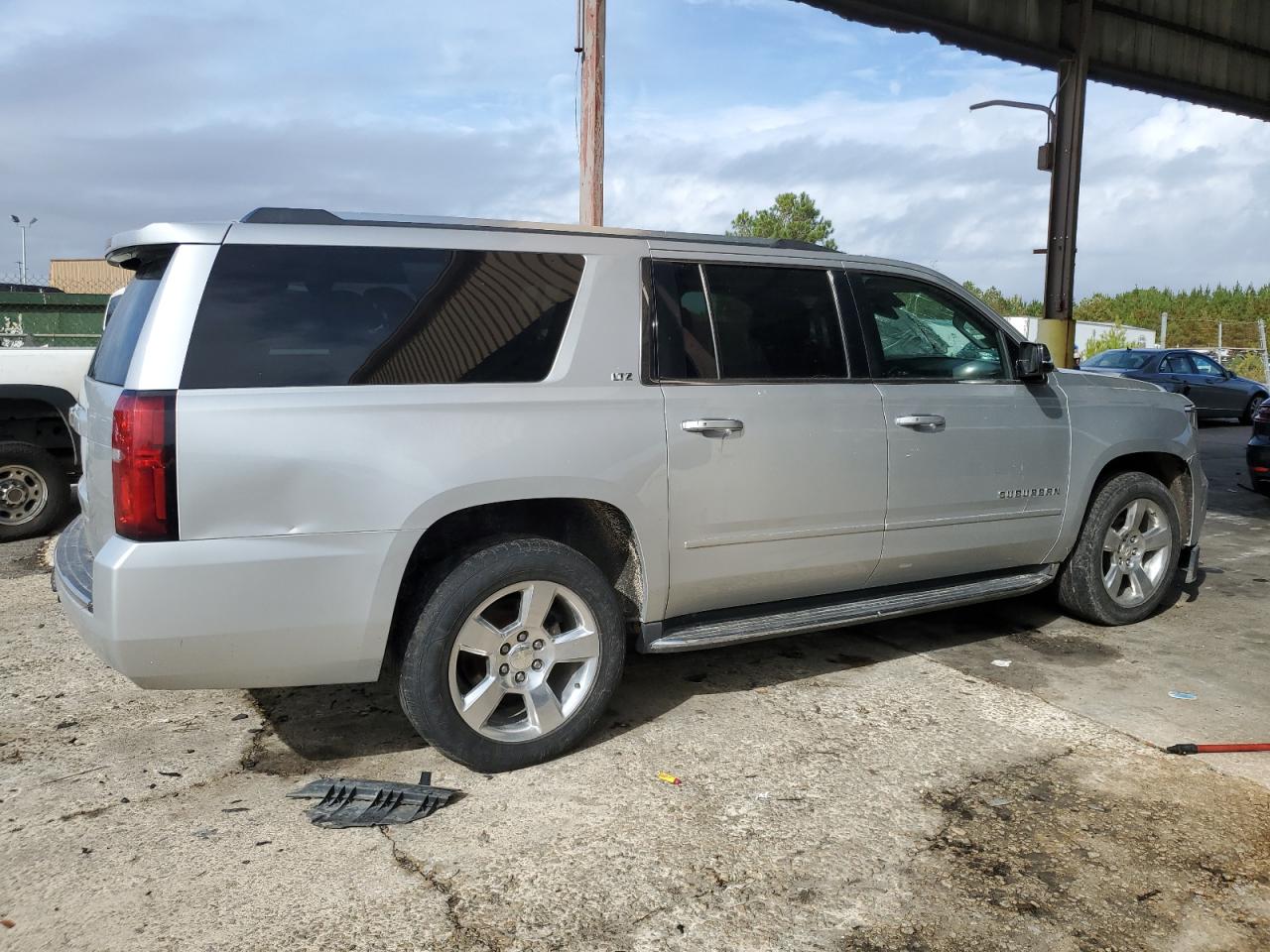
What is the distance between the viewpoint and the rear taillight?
122 inches

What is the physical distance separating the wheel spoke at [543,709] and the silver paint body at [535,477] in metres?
0.51

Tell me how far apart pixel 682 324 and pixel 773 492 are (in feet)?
2.46

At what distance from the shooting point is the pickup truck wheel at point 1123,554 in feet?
17.6

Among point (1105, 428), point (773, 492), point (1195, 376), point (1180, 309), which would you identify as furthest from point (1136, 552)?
point (1180, 309)

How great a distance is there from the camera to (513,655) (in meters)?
3.67

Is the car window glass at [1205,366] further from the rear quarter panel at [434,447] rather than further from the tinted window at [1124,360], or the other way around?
the rear quarter panel at [434,447]

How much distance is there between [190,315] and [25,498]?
535 cm

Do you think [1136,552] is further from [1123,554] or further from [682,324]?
[682,324]

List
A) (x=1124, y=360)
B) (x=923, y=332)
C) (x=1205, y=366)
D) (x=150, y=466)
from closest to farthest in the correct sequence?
(x=150, y=466) → (x=923, y=332) → (x=1124, y=360) → (x=1205, y=366)

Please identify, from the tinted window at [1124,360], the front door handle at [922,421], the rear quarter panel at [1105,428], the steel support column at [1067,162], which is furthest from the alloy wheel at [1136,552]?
the tinted window at [1124,360]

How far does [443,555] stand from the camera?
378 centimetres

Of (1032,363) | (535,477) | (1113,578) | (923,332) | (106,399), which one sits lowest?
(1113,578)

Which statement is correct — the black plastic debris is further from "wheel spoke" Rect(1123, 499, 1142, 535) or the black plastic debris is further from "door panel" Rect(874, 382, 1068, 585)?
"wheel spoke" Rect(1123, 499, 1142, 535)

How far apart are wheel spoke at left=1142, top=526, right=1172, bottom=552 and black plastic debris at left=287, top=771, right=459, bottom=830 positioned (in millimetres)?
3962
